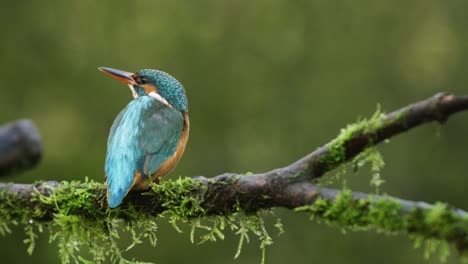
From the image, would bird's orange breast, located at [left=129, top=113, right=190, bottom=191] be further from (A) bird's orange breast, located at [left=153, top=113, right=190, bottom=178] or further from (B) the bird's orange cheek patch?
(B) the bird's orange cheek patch

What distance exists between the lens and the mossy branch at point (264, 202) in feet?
8.05

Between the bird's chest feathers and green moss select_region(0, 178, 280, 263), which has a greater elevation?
the bird's chest feathers

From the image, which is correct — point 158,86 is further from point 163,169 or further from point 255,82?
point 255,82

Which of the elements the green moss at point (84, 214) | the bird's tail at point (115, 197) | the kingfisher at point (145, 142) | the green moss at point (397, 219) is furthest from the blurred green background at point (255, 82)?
the green moss at point (397, 219)

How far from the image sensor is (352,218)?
262 centimetres

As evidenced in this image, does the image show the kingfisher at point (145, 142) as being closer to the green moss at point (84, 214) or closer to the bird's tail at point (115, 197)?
the bird's tail at point (115, 197)

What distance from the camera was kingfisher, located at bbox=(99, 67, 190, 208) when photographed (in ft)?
12.1

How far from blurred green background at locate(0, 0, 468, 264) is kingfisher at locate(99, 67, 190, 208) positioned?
17.2 ft

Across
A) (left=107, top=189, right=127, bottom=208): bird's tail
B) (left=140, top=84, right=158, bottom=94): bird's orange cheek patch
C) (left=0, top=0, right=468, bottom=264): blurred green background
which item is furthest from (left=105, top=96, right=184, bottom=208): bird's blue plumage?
(left=0, top=0, right=468, bottom=264): blurred green background

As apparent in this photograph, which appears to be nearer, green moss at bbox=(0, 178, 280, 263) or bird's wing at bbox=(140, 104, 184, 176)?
green moss at bbox=(0, 178, 280, 263)

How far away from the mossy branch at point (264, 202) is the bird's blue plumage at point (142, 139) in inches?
6.2

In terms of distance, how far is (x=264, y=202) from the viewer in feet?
9.77

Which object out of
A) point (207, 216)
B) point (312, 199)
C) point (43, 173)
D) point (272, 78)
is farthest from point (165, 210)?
point (272, 78)

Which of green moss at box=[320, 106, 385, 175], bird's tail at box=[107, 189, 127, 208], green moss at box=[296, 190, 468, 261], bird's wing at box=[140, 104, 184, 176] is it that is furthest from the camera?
bird's wing at box=[140, 104, 184, 176]
